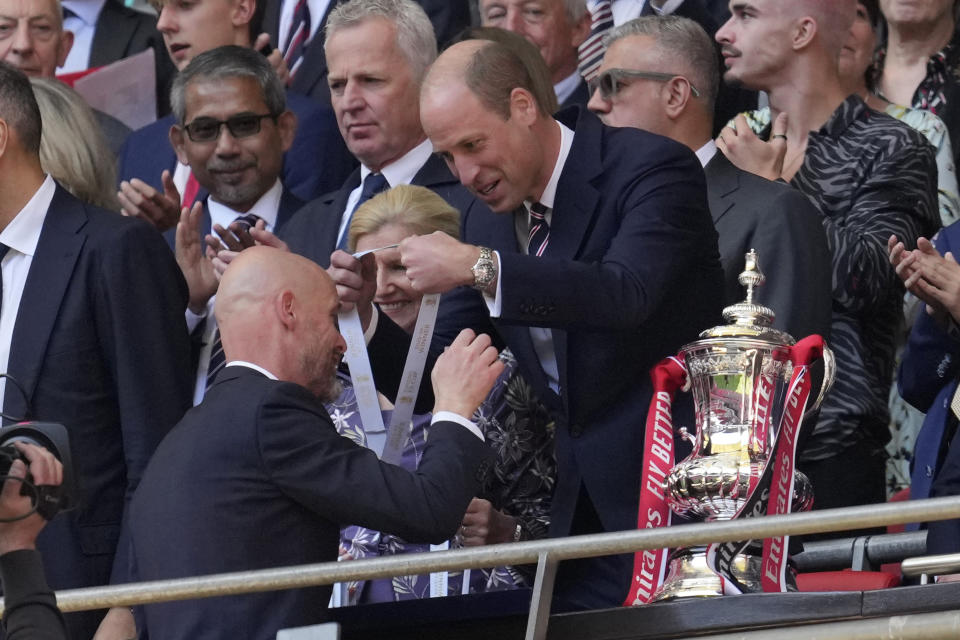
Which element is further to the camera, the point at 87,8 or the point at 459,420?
the point at 87,8

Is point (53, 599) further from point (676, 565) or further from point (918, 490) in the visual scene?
point (918, 490)

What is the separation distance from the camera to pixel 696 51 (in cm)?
591

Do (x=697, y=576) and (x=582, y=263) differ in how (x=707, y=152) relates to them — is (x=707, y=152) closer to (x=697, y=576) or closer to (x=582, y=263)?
(x=582, y=263)

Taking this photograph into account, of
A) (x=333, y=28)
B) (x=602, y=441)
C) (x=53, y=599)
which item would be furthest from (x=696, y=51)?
(x=53, y=599)

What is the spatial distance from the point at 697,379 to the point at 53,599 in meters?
1.57

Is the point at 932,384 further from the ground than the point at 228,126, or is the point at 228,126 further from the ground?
the point at 228,126

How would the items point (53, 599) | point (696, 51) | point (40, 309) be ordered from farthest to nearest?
point (696, 51) → point (40, 309) → point (53, 599)

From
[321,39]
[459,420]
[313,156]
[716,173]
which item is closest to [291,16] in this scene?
[321,39]

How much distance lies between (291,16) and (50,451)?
4.59 meters

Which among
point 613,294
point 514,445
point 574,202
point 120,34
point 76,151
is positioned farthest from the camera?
point 120,34

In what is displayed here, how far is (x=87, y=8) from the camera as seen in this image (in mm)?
8344

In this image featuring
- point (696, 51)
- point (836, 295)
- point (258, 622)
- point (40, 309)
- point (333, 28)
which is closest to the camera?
point (258, 622)

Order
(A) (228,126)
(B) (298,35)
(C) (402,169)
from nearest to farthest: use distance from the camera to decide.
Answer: (C) (402,169), (A) (228,126), (B) (298,35)

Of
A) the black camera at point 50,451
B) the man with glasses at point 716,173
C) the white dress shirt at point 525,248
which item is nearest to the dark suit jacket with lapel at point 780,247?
the man with glasses at point 716,173
